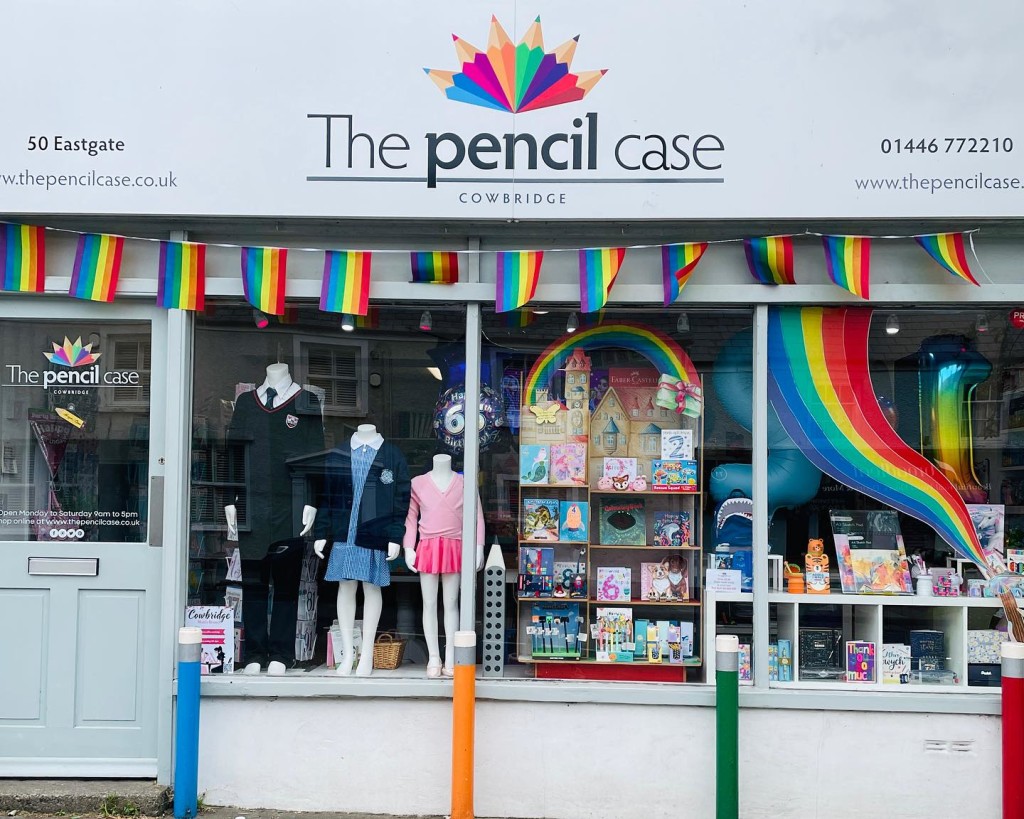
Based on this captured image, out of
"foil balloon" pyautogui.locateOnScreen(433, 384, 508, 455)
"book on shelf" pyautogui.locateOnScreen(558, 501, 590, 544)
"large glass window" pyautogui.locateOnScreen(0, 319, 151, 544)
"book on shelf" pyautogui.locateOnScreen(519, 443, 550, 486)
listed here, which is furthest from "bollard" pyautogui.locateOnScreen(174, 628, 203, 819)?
"book on shelf" pyautogui.locateOnScreen(558, 501, 590, 544)

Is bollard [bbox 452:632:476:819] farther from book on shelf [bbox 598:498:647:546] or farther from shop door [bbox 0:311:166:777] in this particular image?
shop door [bbox 0:311:166:777]

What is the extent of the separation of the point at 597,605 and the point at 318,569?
157 centimetres

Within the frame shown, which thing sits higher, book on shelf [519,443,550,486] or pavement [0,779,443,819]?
book on shelf [519,443,550,486]

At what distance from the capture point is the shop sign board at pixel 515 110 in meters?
4.84

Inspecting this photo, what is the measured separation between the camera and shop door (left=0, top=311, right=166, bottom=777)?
16.8 feet

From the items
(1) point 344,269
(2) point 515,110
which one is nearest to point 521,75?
(2) point 515,110

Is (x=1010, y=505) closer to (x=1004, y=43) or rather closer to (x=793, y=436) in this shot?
(x=793, y=436)

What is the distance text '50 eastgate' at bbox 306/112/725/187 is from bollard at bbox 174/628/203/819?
2.39 meters

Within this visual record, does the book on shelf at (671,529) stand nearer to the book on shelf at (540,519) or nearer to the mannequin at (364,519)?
the book on shelf at (540,519)

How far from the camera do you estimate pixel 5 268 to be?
5086mm

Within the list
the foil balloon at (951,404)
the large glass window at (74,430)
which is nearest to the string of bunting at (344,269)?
the large glass window at (74,430)

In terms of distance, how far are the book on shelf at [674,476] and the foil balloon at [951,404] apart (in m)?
1.24

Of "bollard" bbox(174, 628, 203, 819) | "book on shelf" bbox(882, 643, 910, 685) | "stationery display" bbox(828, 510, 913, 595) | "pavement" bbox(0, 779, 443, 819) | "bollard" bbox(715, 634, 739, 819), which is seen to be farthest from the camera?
"stationery display" bbox(828, 510, 913, 595)

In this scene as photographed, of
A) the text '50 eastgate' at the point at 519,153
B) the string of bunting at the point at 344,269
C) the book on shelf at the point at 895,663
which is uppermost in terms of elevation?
the text '50 eastgate' at the point at 519,153
